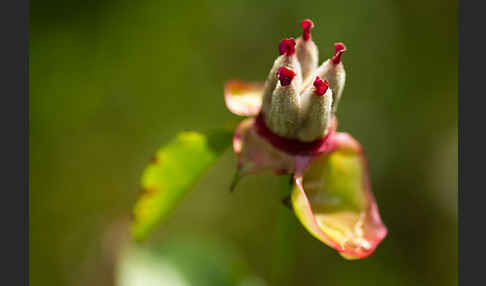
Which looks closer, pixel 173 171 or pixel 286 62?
pixel 286 62

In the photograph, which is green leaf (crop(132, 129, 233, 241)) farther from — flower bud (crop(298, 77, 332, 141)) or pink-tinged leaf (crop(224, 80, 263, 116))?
flower bud (crop(298, 77, 332, 141))

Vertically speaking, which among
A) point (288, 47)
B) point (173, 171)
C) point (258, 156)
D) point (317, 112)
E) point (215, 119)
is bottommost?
point (215, 119)

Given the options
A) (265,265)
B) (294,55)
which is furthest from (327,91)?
(265,265)

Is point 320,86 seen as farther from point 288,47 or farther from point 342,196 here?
point 342,196

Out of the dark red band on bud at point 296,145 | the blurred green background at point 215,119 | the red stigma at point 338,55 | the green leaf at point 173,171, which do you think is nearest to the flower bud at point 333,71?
the red stigma at point 338,55

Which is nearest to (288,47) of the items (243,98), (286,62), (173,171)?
(286,62)

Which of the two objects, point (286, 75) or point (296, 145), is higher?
point (286, 75)
